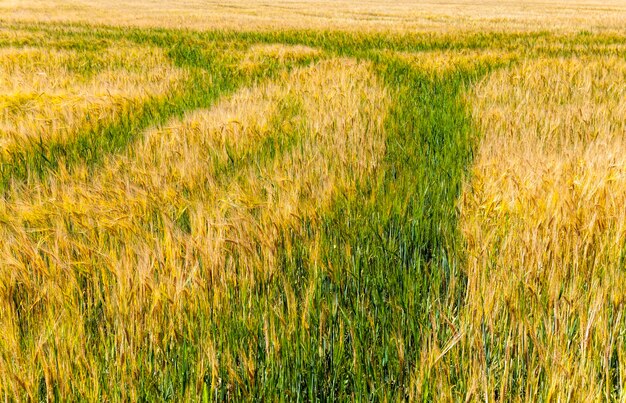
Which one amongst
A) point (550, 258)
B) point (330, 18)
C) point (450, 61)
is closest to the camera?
point (550, 258)

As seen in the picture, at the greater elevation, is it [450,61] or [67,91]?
[450,61]

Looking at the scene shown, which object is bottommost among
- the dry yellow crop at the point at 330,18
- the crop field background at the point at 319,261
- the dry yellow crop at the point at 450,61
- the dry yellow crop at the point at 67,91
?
the crop field background at the point at 319,261

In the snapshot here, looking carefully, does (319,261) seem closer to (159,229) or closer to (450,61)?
(159,229)

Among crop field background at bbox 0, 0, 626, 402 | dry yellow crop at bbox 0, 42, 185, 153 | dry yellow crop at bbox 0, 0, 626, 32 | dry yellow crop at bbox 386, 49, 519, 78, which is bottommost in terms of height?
crop field background at bbox 0, 0, 626, 402

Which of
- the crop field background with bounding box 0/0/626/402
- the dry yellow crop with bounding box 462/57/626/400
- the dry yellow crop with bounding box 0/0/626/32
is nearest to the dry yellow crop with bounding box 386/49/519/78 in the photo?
the crop field background with bounding box 0/0/626/402

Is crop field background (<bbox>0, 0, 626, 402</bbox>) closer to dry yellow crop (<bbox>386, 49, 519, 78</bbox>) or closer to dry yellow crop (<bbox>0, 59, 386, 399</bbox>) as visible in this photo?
dry yellow crop (<bbox>0, 59, 386, 399</bbox>)

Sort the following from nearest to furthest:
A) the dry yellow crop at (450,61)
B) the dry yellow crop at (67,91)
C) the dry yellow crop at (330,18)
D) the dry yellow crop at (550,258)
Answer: the dry yellow crop at (550,258), the dry yellow crop at (67,91), the dry yellow crop at (450,61), the dry yellow crop at (330,18)

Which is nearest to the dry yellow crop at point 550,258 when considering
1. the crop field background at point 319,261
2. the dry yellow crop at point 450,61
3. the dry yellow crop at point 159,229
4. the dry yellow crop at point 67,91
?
the crop field background at point 319,261

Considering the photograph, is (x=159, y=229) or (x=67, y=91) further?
(x=67, y=91)

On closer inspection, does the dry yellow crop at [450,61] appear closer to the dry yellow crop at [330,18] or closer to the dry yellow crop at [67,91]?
the dry yellow crop at [67,91]

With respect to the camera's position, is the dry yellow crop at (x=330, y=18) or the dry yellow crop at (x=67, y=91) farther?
the dry yellow crop at (x=330, y=18)

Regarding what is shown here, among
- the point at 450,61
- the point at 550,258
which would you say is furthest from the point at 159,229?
the point at 450,61

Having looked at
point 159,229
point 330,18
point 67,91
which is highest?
point 330,18

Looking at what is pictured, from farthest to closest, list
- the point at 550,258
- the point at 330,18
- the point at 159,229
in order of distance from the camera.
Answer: the point at 330,18
the point at 159,229
the point at 550,258
